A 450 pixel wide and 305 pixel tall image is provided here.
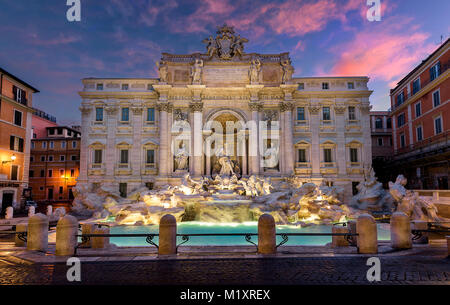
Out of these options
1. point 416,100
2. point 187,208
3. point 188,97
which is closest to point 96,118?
point 188,97

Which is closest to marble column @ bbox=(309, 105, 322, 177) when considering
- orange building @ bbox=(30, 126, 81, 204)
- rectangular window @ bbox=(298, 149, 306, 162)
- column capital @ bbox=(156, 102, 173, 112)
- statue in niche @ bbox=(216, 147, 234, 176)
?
rectangular window @ bbox=(298, 149, 306, 162)

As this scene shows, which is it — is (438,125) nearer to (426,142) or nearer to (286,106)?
(426,142)

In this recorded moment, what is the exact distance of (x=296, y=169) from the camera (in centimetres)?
2878

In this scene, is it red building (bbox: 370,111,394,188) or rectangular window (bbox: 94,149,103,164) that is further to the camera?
red building (bbox: 370,111,394,188)

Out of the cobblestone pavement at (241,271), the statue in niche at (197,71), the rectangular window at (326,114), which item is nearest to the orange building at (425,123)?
the rectangular window at (326,114)

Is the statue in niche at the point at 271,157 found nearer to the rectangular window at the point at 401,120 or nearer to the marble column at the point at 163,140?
the marble column at the point at 163,140

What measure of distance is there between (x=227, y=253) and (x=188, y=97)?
23161mm

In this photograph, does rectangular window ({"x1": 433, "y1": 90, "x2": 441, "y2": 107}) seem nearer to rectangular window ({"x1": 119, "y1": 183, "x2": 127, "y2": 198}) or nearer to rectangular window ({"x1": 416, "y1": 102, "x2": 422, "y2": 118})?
rectangular window ({"x1": 416, "y1": 102, "x2": 422, "y2": 118})

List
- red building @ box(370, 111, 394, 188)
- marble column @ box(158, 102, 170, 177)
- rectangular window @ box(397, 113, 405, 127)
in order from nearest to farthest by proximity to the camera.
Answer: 1. marble column @ box(158, 102, 170, 177)
2. rectangular window @ box(397, 113, 405, 127)
3. red building @ box(370, 111, 394, 188)

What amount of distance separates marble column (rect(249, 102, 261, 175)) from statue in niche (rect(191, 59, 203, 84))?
19.9 feet

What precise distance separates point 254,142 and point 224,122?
4411 mm

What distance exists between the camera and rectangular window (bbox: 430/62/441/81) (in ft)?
86.0

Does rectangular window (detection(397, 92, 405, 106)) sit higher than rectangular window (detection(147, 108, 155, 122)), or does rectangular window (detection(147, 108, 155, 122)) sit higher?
rectangular window (detection(397, 92, 405, 106))

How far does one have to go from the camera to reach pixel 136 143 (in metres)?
29.3
